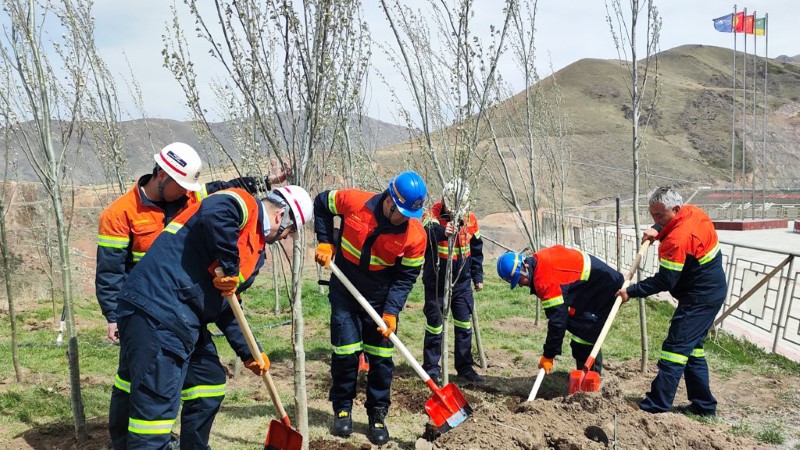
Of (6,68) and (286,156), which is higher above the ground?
(6,68)

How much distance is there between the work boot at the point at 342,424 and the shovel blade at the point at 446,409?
0.65m

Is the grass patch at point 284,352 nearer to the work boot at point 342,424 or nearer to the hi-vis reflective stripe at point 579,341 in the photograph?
the work boot at point 342,424

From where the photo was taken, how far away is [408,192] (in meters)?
4.32

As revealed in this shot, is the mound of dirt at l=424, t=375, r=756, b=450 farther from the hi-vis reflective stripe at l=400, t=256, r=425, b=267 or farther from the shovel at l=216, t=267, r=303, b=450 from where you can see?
the hi-vis reflective stripe at l=400, t=256, r=425, b=267

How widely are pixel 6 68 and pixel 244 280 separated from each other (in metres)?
3.56

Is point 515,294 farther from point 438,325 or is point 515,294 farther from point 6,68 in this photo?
point 6,68

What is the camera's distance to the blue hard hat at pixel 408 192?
4305mm

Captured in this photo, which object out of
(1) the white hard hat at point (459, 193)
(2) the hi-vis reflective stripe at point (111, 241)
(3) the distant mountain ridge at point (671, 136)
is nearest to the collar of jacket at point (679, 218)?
(1) the white hard hat at point (459, 193)

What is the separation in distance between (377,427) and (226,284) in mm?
1979

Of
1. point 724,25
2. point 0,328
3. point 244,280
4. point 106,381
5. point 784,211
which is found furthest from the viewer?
point 784,211

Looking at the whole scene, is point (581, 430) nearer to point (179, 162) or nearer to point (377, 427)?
point (377, 427)

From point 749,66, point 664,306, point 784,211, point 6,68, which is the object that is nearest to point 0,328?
point 6,68

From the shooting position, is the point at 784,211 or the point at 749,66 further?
the point at 749,66

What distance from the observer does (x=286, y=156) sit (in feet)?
12.3
